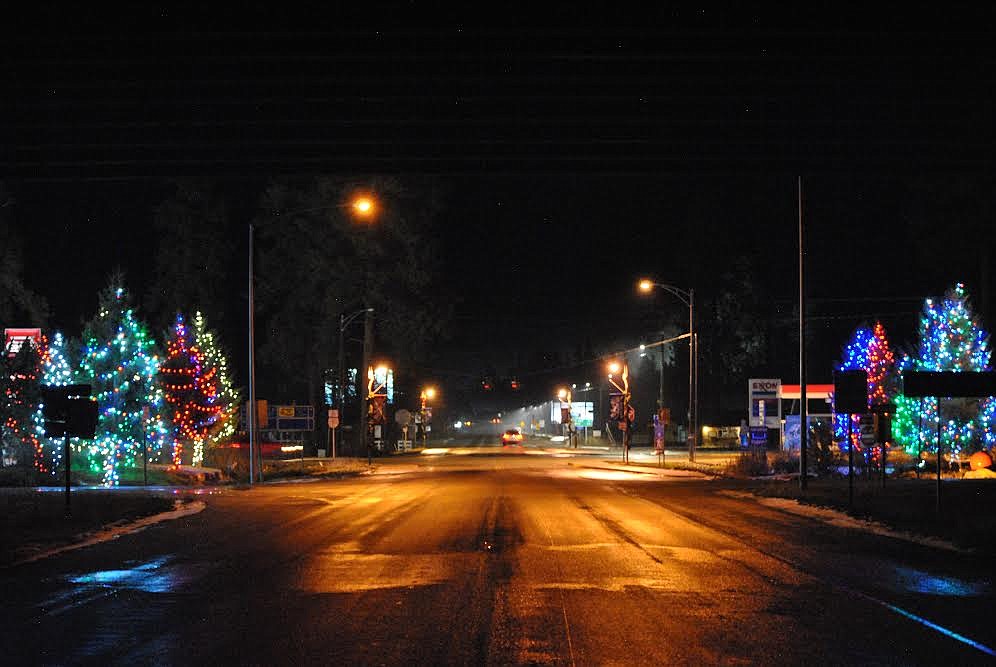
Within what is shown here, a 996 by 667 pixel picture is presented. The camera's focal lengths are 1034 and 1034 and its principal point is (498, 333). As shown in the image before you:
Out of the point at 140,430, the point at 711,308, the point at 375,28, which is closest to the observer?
the point at 375,28

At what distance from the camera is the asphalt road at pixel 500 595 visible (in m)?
9.41

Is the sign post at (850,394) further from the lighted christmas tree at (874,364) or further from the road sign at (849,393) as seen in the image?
the lighted christmas tree at (874,364)

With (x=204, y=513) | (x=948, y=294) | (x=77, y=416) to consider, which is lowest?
(x=204, y=513)

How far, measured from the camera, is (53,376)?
1478 inches

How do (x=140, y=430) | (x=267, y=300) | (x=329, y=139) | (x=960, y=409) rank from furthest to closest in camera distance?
(x=267, y=300), (x=960, y=409), (x=140, y=430), (x=329, y=139)

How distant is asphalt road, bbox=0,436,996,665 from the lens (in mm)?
9406

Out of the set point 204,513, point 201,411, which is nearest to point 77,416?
point 204,513

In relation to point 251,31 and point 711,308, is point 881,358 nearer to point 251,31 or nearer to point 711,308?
point 711,308

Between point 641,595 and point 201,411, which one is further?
point 201,411

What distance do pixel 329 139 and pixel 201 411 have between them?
3415 cm

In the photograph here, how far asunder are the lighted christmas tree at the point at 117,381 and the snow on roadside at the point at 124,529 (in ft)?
36.1

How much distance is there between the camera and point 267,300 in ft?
234

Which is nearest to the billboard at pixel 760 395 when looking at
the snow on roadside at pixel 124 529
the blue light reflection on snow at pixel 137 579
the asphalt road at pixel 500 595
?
the asphalt road at pixel 500 595

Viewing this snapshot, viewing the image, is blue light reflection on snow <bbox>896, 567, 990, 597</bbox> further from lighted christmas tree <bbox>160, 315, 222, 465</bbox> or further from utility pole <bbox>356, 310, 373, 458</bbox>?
utility pole <bbox>356, 310, 373, 458</bbox>
